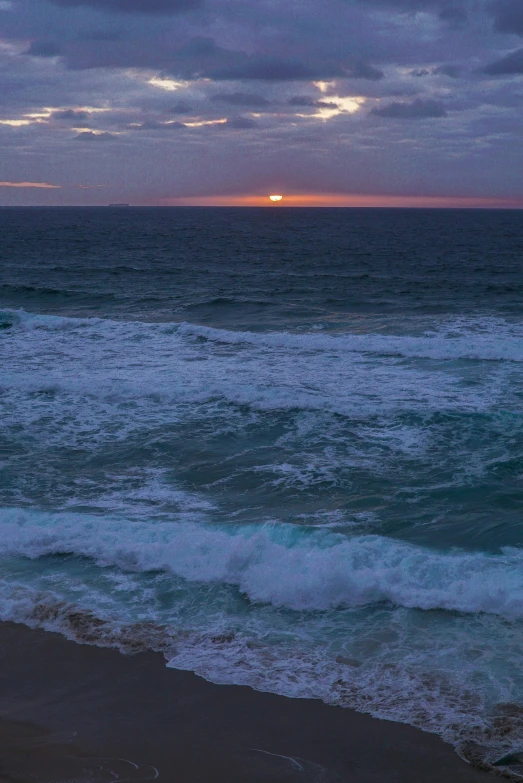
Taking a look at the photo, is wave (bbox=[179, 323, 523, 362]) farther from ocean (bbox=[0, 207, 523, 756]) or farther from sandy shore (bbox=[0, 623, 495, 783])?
sandy shore (bbox=[0, 623, 495, 783])

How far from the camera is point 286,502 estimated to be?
1252 cm

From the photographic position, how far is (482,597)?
364 inches

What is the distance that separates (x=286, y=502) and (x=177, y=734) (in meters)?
5.92

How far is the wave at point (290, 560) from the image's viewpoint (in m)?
9.41

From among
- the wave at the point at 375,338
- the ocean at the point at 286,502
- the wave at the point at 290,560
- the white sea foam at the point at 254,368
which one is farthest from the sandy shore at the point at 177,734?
the wave at the point at 375,338

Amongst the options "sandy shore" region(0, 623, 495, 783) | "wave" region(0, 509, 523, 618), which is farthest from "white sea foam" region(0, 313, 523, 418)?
"sandy shore" region(0, 623, 495, 783)

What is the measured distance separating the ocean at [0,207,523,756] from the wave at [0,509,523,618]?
32 mm

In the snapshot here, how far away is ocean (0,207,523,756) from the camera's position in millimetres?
8086

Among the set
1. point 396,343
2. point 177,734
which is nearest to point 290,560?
point 177,734

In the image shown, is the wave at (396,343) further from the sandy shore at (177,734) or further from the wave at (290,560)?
the sandy shore at (177,734)

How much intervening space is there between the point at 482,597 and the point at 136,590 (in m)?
4.45

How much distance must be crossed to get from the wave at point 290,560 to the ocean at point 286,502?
3 cm

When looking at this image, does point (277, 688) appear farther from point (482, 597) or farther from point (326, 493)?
point (326, 493)

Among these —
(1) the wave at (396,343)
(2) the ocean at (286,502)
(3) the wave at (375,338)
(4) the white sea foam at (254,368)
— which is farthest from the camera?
(3) the wave at (375,338)
